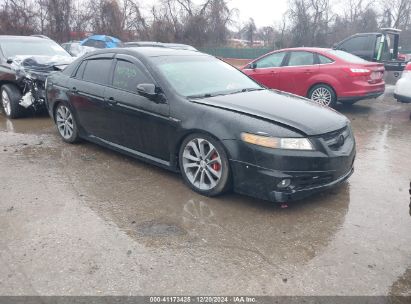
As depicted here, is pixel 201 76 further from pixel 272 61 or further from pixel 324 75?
pixel 272 61

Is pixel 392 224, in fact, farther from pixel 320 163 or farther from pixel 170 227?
pixel 170 227

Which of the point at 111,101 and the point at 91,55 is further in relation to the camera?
the point at 91,55

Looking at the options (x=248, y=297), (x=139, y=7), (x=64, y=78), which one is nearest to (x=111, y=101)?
(x=64, y=78)

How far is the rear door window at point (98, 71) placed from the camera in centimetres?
536

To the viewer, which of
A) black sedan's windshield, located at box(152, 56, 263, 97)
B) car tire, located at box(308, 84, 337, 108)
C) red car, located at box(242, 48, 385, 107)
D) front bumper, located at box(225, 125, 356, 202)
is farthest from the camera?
car tire, located at box(308, 84, 337, 108)

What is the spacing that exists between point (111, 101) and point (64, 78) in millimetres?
1402

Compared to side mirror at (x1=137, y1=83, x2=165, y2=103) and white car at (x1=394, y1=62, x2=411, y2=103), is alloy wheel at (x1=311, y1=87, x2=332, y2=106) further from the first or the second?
side mirror at (x1=137, y1=83, x2=165, y2=103)

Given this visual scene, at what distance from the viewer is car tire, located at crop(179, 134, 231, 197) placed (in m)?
4.04

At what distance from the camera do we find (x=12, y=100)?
7.91m

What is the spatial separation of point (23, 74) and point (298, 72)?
18.8ft

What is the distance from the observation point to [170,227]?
3.61 meters

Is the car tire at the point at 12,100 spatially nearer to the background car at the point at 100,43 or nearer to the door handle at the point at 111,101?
the door handle at the point at 111,101

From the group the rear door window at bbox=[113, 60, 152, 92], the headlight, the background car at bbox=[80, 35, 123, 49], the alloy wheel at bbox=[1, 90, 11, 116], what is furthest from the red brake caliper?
the background car at bbox=[80, 35, 123, 49]

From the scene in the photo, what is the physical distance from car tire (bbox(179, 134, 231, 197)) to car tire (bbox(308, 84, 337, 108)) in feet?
16.7
